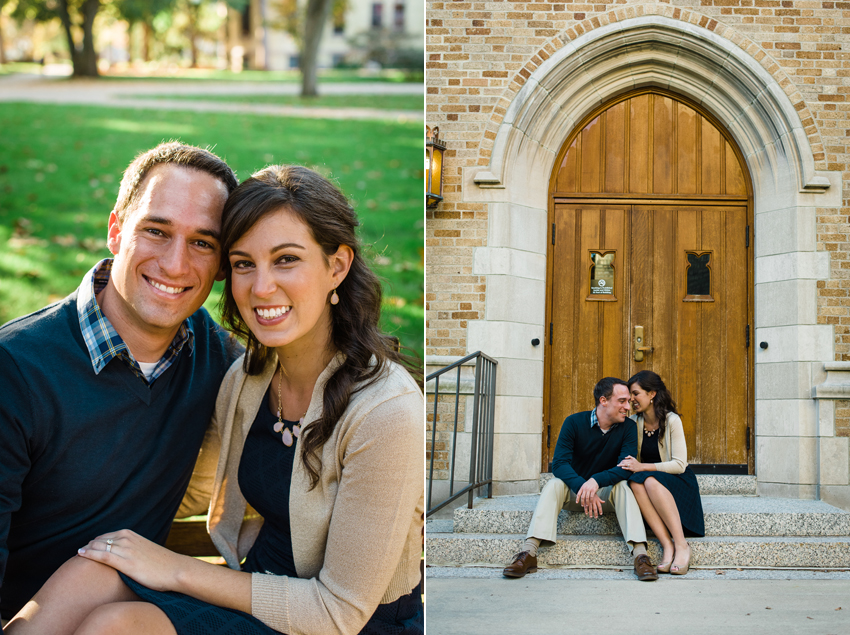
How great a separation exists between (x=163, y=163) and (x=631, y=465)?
2.38 metres

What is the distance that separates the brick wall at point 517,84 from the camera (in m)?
3.76

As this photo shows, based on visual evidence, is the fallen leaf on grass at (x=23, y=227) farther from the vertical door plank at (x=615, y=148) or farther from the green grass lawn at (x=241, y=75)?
the green grass lawn at (x=241, y=75)

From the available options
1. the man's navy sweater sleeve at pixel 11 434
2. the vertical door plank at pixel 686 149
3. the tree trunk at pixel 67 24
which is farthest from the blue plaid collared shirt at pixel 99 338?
the tree trunk at pixel 67 24

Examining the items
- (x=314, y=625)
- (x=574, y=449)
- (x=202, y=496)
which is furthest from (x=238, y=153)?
(x=314, y=625)

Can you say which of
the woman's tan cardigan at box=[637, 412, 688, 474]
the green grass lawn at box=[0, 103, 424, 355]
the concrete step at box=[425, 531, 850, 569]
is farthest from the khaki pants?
the green grass lawn at box=[0, 103, 424, 355]

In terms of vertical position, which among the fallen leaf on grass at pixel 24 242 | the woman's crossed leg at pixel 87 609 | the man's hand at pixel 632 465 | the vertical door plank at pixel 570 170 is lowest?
the man's hand at pixel 632 465

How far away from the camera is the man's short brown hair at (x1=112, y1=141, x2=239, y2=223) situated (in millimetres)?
1625

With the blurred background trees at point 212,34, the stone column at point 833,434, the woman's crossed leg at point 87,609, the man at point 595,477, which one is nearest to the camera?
the woman's crossed leg at point 87,609

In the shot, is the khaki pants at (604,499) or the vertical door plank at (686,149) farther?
the vertical door plank at (686,149)

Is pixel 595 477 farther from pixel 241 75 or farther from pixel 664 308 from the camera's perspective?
pixel 241 75

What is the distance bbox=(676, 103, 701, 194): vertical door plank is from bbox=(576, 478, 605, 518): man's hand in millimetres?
1946

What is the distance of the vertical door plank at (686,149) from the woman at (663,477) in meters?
1.42

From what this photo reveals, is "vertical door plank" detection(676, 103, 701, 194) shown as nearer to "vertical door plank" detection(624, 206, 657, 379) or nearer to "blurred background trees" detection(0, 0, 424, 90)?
"vertical door plank" detection(624, 206, 657, 379)

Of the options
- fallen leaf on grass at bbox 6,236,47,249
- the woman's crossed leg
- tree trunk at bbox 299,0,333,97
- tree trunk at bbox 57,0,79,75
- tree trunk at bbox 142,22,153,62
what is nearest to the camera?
the woman's crossed leg
